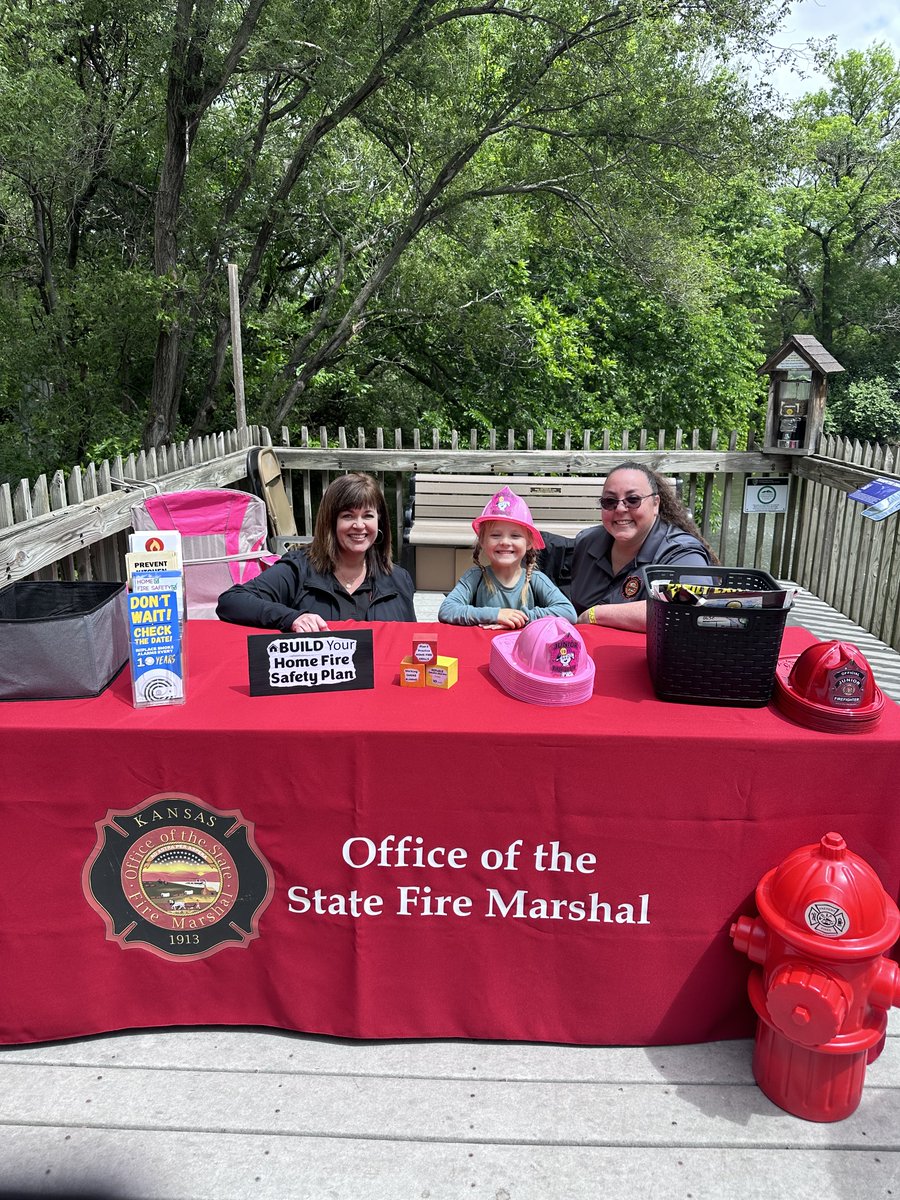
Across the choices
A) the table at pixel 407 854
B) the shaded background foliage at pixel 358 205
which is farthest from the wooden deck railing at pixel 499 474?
the shaded background foliage at pixel 358 205

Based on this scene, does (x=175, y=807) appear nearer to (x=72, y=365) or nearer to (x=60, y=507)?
(x=60, y=507)

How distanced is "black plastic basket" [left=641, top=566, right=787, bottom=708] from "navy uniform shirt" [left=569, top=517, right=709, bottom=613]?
3.08 ft

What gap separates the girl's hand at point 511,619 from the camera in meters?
2.75

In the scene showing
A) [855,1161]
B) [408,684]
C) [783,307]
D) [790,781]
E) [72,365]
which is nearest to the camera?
[855,1161]

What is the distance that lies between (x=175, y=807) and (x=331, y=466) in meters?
5.48

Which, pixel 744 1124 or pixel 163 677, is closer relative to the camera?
pixel 744 1124

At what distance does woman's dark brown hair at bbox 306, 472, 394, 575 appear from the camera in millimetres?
2924

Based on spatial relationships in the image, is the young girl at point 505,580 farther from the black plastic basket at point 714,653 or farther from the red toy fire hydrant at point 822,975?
the red toy fire hydrant at point 822,975

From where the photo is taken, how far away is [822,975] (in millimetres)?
1751

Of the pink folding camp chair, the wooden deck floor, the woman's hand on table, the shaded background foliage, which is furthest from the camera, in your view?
the shaded background foliage

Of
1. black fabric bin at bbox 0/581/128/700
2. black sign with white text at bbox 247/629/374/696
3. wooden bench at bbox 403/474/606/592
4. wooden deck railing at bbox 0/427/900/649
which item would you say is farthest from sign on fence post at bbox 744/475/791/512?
black fabric bin at bbox 0/581/128/700

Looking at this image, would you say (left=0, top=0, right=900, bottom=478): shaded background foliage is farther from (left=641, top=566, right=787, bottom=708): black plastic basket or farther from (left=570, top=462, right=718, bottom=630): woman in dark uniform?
(left=641, top=566, right=787, bottom=708): black plastic basket

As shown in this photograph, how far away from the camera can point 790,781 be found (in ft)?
6.28

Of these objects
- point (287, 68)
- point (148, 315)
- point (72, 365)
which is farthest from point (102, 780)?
point (72, 365)
